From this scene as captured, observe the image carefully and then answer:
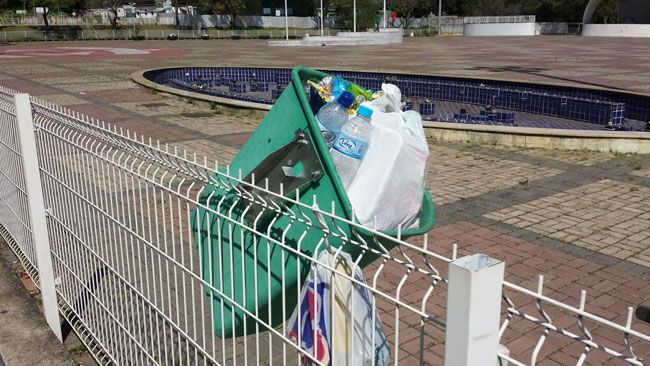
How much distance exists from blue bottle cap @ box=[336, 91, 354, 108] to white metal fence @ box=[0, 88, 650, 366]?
1.43 feet

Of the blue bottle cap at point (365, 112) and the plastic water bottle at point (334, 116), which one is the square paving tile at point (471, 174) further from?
the blue bottle cap at point (365, 112)

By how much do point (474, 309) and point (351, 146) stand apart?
1.10 metres

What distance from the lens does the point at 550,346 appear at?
3.43 meters

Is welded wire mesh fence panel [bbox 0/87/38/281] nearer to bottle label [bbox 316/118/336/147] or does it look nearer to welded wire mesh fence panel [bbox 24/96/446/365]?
welded wire mesh fence panel [bbox 24/96/446/365]

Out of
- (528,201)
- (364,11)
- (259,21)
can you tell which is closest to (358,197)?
(528,201)

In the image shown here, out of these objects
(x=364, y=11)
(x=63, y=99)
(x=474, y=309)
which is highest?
(x=364, y=11)

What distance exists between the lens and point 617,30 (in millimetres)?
47875

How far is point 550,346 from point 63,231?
9.35ft

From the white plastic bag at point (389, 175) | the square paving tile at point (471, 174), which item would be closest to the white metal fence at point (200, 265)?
the white plastic bag at point (389, 175)

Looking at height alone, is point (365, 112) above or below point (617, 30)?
above

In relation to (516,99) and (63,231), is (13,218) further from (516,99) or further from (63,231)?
(516,99)

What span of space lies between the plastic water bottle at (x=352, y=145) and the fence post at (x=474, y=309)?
995mm

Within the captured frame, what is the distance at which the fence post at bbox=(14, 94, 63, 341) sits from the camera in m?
3.57

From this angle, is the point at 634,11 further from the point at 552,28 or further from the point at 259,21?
the point at 259,21
